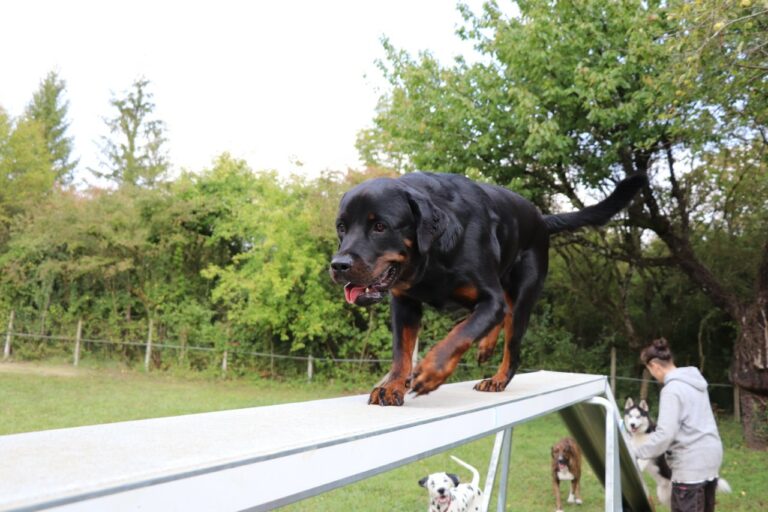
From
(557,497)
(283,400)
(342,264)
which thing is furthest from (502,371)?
(283,400)

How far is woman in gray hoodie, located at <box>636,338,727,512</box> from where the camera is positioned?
4.66 m

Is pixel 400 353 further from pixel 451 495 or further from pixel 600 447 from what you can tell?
pixel 451 495

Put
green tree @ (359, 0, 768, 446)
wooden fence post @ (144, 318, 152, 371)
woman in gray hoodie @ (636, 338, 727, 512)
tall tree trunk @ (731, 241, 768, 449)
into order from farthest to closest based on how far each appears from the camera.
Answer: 1. wooden fence post @ (144, 318, 152, 371)
2. tall tree trunk @ (731, 241, 768, 449)
3. green tree @ (359, 0, 768, 446)
4. woman in gray hoodie @ (636, 338, 727, 512)

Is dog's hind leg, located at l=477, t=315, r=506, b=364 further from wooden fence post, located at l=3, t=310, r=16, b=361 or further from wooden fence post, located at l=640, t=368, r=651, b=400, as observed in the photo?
wooden fence post, located at l=3, t=310, r=16, b=361

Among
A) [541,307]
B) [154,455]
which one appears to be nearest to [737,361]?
[541,307]

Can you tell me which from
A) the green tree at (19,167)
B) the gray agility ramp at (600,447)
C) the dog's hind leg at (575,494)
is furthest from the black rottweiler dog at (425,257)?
the green tree at (19,167)

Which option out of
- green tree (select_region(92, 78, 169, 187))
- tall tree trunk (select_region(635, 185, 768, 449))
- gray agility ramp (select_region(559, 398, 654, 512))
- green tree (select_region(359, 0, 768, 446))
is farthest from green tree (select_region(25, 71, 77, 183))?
gray agility ramp (select_region(559, 398, 654, 512))

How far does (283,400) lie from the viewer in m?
12.6

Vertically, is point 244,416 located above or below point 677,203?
below

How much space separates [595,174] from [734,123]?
6.95 ft

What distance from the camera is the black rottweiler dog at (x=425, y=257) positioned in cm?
192

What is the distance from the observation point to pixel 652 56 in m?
8.00

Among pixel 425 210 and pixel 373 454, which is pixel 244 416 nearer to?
pixel 373 454

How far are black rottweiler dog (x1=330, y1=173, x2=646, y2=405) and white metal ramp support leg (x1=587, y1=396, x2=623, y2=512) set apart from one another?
2.60 feet
